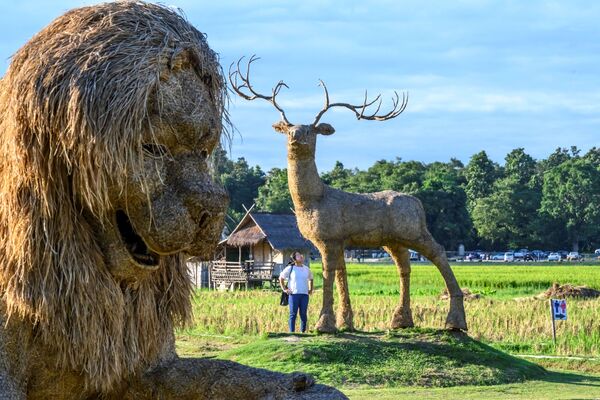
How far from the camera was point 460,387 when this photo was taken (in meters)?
9.79

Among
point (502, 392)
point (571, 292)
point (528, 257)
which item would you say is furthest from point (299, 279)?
point (528, 257)

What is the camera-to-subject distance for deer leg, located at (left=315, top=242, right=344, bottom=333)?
464 inches

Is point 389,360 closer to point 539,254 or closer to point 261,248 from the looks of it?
point 261,248

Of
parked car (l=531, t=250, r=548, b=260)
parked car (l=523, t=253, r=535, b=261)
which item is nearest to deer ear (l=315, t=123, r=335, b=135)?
parked car (l=523, t=253, r=535, b=261)

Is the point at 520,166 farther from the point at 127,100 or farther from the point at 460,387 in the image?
the point at 127,100

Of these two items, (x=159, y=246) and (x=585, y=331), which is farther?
(x=585, y=331)

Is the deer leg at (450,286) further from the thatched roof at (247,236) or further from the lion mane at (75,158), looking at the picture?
the thatched roof at (247,236)

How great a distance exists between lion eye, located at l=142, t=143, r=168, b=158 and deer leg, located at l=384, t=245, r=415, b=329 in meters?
10.1

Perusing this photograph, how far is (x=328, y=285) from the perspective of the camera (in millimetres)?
12117

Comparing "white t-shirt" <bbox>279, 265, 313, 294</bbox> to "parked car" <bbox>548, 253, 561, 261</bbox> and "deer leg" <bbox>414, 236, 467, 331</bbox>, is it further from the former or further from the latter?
"parked car" <bbox>548, 253, 561, 261</bbox>

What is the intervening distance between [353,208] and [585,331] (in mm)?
4293

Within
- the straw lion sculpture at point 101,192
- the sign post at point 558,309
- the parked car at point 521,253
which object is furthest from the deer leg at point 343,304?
the parked car at point 521,253

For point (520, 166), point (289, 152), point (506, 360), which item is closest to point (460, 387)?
point (506, 360)

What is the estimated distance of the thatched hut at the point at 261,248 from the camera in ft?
112
